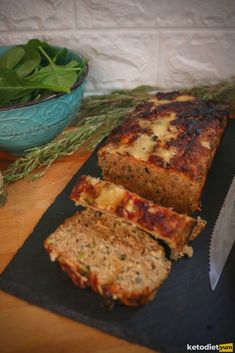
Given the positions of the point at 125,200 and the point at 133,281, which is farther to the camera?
the point at 125,200

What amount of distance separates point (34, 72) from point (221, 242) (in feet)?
6.14

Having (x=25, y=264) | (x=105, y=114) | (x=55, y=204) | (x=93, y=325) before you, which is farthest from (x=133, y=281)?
(x=105, y=114)

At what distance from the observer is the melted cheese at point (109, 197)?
1.96 metres

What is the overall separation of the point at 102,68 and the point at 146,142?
4.02ft

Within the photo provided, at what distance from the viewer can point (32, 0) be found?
279cm

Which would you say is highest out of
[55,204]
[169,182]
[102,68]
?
[102,68]

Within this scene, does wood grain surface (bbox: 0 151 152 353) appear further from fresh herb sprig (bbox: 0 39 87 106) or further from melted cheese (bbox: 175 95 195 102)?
melted cheese (bbox: 175 95 195 102)

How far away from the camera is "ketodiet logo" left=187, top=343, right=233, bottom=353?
159 centimetres

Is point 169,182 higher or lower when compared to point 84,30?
lower

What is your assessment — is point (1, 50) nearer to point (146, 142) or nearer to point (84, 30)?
point (84, 30)

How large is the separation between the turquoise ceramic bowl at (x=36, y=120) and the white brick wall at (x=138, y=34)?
0.60 metres

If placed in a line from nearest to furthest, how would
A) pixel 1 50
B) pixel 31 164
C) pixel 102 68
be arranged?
pixel 31 164 < pixel 1 50 < pixel 102 68

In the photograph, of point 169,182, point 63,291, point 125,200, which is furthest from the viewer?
point 169,182

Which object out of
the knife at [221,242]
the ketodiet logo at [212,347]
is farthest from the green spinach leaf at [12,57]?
the ketodiet logo at [212,347]
